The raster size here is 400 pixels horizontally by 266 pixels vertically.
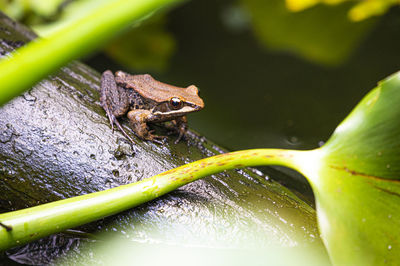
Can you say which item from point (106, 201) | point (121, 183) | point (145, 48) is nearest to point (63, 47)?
point (106, 201)

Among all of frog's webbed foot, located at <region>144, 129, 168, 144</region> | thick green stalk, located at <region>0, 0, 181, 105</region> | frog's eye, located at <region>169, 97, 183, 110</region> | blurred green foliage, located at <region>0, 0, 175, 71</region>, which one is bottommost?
thick green stalk, located at <region>0, 0, 181, 105</region>

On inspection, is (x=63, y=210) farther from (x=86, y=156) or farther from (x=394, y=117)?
(x=394, y=117)

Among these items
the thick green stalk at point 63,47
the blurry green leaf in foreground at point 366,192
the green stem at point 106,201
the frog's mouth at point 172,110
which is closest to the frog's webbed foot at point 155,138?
the frog's mouth at point 172,110

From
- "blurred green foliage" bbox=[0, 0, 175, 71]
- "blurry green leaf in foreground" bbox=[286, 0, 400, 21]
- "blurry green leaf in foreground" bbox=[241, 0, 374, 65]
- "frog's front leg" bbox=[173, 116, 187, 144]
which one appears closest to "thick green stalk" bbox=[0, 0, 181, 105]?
"frog's front leg" bbox=[173, 116, 187, 144]

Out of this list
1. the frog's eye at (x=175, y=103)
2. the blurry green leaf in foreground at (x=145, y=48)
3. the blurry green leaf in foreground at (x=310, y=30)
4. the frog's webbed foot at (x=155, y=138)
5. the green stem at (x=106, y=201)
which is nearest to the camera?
the green stem at (x=106, y=201)

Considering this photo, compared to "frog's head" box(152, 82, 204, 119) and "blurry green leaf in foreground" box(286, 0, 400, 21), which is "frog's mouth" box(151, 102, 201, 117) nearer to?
"frog's head" box(152, 82, 204, 119)

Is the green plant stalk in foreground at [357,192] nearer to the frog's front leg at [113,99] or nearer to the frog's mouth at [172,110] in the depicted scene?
the frog's front leg at [113,99]
